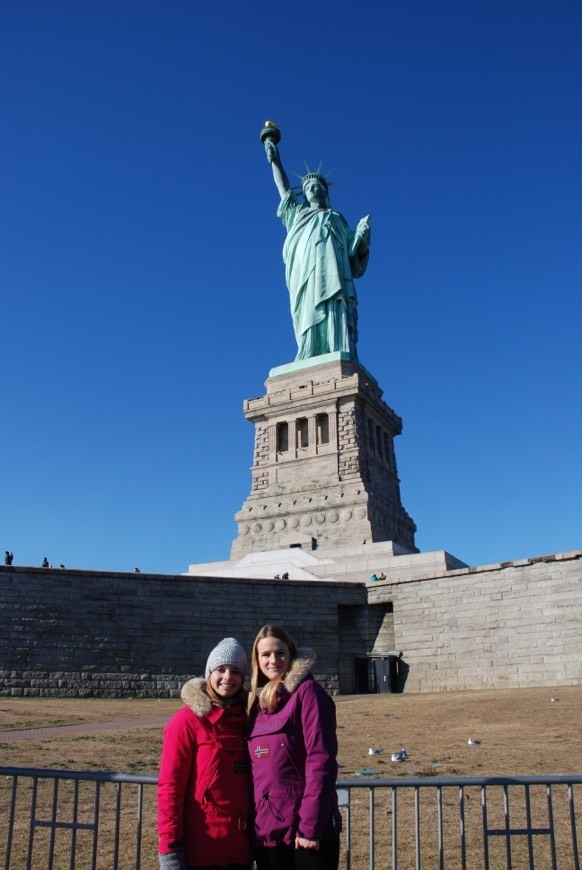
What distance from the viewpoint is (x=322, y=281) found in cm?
4178

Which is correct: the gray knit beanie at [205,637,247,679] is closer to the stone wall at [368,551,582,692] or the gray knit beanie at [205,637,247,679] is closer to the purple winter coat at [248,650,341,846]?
the purple winter coat at [248,650,341,846]

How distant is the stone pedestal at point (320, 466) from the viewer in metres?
35.2

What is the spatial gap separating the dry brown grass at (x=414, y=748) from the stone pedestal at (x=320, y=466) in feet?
47.9

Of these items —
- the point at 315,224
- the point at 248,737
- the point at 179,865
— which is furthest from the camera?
the point at 315,224

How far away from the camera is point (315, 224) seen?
142ft

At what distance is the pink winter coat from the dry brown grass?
2799mm

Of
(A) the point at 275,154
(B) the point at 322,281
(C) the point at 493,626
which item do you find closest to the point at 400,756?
(C) the point at 493,626

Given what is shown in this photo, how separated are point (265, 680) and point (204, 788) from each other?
64 cm

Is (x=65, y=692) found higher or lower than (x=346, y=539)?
lower

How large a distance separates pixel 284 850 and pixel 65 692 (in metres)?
20.2

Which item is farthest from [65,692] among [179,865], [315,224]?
[315,224]

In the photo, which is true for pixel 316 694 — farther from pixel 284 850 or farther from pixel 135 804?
pixel 135 804

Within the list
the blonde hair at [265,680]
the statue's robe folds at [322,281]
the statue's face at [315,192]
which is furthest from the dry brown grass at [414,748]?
the statue's face at [315,192]

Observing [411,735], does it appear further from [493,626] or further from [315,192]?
[315,192]
